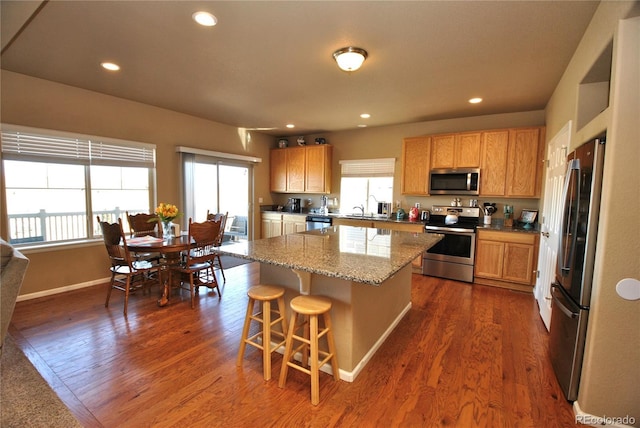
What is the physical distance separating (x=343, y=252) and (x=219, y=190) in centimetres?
393

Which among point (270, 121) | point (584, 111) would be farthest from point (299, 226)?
point (584, 111)

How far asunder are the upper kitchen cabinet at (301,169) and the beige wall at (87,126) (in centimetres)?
156

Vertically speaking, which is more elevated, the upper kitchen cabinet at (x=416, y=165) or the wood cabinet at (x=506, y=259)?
the upper kitchen cabinet at (x=416, y=165)

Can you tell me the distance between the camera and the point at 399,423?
1696 mm

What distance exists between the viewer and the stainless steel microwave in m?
4.44

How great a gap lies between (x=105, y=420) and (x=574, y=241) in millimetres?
3023

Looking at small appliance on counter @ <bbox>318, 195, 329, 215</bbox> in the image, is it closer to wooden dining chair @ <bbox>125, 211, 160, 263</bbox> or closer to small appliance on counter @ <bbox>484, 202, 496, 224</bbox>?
small appliance on counter @ <bbox>484, 202, 496, 224</bbox>

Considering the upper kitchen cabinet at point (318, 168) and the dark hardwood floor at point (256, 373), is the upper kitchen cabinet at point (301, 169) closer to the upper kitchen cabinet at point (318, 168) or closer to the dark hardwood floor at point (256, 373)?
the upper kitchen cabinet at point (318, 168)

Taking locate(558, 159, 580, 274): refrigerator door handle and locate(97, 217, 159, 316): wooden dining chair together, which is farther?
locate(97, 217, 159, 316): wooden dining chair

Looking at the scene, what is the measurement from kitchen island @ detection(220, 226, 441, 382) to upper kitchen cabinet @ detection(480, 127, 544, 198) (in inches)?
90.7

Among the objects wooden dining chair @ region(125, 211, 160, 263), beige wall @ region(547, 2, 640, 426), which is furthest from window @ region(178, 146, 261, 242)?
beige wall @ region(547, 2, 640, 426)

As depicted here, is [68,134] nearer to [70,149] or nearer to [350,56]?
[70,149]

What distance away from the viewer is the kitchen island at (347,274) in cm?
179

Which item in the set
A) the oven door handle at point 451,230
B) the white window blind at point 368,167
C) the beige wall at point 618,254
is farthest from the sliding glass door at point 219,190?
the beige wall at point 618,254
